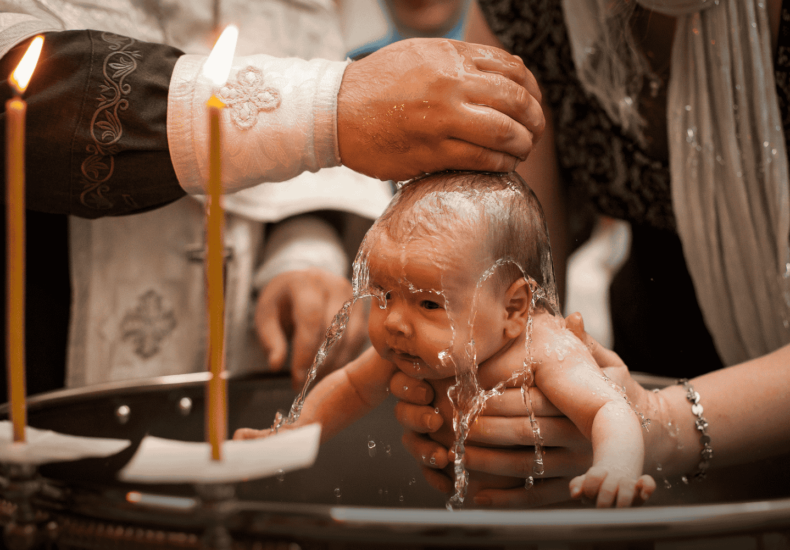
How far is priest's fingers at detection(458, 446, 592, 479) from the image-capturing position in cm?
48

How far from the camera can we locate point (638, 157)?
86 centimetres

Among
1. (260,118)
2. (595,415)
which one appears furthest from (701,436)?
(260,118)

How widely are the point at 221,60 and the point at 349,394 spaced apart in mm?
400

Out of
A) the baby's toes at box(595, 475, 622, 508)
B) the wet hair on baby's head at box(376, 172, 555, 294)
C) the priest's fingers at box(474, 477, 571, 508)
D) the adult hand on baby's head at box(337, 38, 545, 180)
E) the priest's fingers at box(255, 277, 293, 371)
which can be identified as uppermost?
the adult hand on baby's head at box(337, 38, 545, 180)

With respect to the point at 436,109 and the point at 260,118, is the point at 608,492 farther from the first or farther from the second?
the point at 260,118

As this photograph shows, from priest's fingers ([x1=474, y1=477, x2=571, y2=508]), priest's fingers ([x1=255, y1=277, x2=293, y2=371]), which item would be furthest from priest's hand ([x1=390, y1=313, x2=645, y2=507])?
priest's fingers ([x1=255, y1=277, x2=293, y2=371])

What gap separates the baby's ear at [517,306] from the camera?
54cm

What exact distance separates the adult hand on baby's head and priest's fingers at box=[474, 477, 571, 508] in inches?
9.7

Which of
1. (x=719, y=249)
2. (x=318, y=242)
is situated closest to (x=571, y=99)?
(x=719, y=249)

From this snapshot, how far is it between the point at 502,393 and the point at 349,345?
34cm

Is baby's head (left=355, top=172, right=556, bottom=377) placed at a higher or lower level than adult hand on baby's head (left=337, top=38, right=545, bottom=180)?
lower

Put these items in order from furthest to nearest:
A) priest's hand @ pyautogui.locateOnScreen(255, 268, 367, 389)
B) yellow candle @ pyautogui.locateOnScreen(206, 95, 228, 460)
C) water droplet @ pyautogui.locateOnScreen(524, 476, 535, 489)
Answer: priest's hand @ pyautogui.locateOnScreen(255, 268, 367, 389) < water droplet @ pyautogui.locateOnScreen(524, 476, 535, 489) < yellow candle @ pyautogui.locateOnScreen(206, 95, 228, 460)

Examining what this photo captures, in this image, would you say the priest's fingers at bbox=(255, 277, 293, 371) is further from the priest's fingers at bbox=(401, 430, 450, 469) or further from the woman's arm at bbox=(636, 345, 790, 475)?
the woman's arm at bbox=(636, 345, 790, 475)

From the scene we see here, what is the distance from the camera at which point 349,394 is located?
2.02 ft
